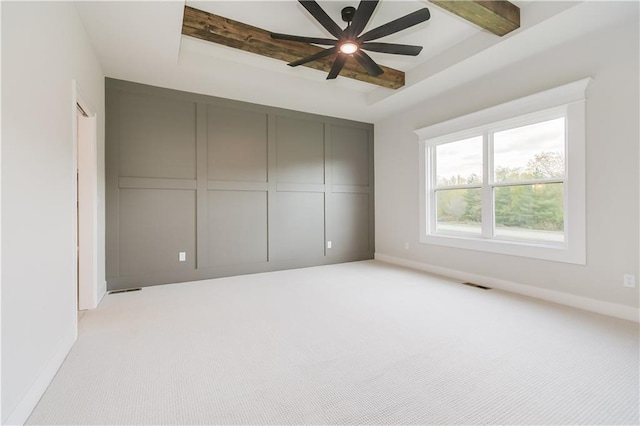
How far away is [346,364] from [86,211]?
2.90 metres

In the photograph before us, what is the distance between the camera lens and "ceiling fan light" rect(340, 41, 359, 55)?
2.77 meters

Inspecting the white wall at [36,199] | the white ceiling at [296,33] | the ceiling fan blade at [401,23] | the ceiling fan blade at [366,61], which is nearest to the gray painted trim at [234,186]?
the white ceiling at [296,33]

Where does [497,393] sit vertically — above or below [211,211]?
below

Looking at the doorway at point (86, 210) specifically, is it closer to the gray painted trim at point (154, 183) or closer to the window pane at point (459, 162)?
the gray painted trim at point (154, 183)

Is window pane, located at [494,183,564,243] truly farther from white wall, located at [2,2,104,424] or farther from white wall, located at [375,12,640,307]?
white wall, located at [2,2,104,424]

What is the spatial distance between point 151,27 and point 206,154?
5.89 ft

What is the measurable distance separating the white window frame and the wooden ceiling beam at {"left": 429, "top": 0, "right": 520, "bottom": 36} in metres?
0.88

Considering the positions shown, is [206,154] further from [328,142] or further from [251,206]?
[328,142]

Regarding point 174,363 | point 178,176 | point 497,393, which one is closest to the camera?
point 497,393

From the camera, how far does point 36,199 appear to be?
1.62 metres

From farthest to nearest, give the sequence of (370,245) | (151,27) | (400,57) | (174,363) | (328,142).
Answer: (370,245) < (328,142) < (400,57) < (151,27) < (174,363)

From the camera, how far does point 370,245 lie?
18.7 ft

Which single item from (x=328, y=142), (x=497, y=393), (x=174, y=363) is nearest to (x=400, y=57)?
(x=328, y=142)

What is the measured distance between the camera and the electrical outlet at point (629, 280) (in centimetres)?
262
